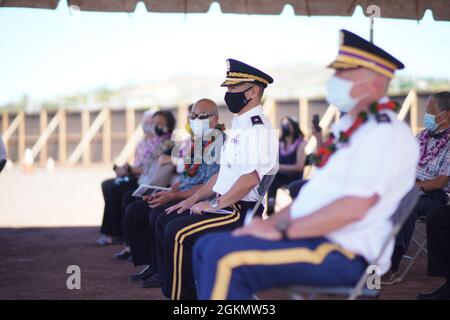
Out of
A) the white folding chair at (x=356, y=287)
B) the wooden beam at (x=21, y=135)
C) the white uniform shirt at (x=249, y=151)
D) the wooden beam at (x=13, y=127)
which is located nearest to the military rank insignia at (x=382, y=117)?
the white folding chair at (x=356, y=287)

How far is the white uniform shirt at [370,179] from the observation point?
3.01 meters

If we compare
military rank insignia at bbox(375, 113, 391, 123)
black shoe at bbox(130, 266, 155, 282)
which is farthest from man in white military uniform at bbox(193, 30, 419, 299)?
black shoe at bbox(130, 266, 155, 282)

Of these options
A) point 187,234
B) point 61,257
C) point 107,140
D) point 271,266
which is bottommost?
point 61,257

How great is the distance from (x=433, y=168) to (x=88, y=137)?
22.3m

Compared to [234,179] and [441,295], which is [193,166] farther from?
[441,295]

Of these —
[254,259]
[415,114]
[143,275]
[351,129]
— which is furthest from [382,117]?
[415,114]

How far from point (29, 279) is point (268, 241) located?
139 inches

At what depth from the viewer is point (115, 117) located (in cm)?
2645

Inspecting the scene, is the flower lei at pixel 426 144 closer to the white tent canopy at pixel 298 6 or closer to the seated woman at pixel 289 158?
the white tent canopy at pixel 298 6

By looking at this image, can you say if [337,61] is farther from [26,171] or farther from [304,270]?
[26,171]

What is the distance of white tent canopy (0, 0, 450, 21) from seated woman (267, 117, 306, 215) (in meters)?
3.39

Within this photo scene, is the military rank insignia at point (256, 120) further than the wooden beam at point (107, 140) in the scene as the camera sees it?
No

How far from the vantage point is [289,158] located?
9.95 meters

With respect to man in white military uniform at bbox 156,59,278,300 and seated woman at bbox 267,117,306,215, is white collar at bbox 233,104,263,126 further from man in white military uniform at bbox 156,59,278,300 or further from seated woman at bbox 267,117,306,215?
seated woman at bbox 267,117,306,215
